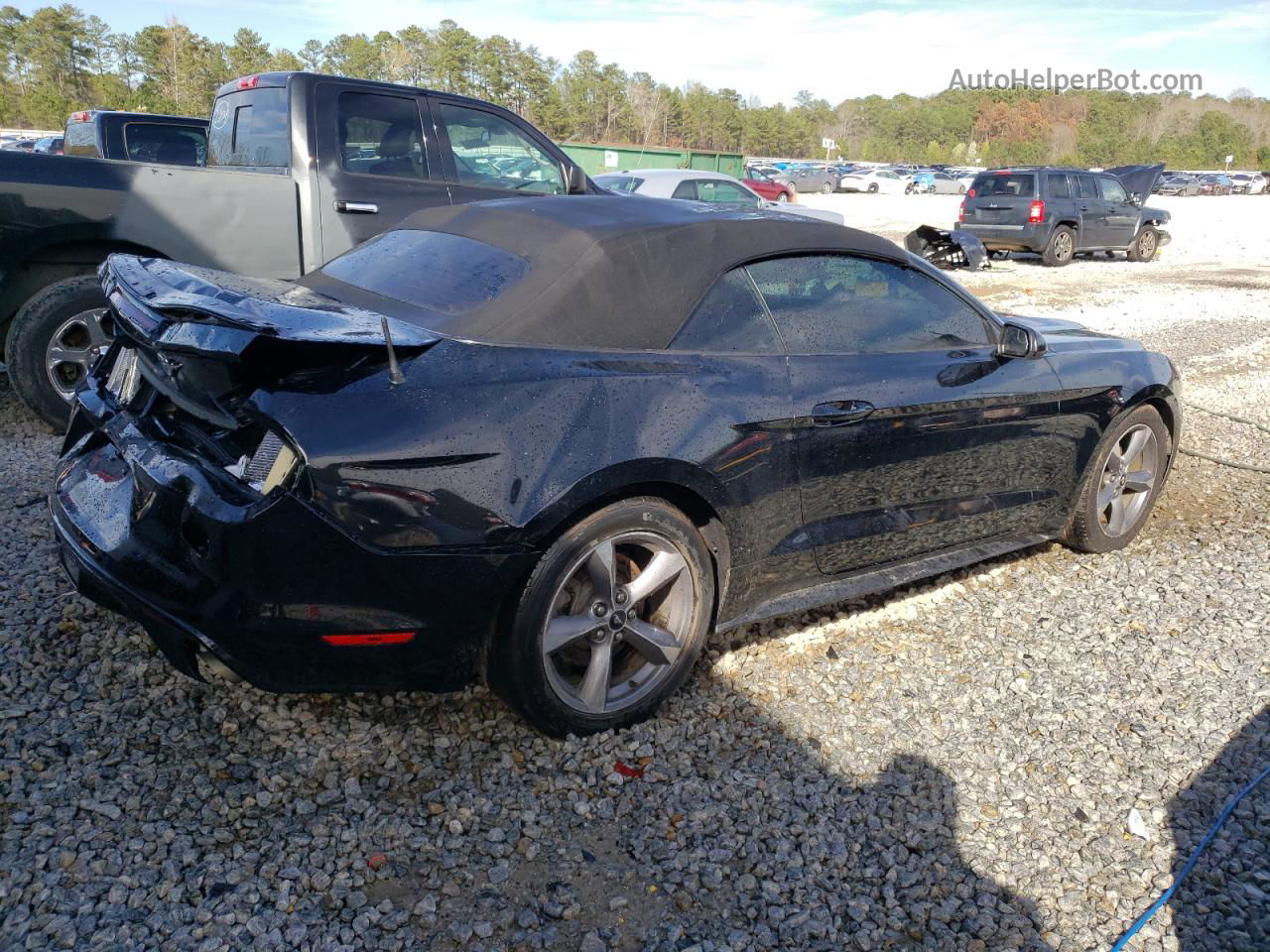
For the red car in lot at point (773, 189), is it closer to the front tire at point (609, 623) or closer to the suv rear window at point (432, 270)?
the suv rear window at point (432, 270)

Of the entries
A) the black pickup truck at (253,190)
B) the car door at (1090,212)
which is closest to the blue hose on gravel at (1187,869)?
the black pickup truck at (253,190)

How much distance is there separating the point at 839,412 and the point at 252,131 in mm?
4891

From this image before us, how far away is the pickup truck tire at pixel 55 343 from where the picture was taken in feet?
17.0

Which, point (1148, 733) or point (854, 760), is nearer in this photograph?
point (854, 760)

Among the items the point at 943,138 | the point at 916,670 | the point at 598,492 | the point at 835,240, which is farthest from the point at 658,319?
the point at 943,138

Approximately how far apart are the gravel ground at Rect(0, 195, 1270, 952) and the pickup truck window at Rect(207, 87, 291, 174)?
311cm

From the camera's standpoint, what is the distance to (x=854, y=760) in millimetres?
3055

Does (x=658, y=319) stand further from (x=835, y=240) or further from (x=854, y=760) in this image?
(x=854, y=760)

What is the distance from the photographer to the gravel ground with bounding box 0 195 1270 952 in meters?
2.37

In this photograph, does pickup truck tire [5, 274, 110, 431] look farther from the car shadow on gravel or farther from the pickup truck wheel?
the pickup truck wheel

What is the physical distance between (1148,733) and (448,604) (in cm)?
235

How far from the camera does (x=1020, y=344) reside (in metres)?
3.99

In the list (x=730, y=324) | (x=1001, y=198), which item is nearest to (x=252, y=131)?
(x=730, y=324)

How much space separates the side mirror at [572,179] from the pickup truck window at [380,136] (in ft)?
3.21
